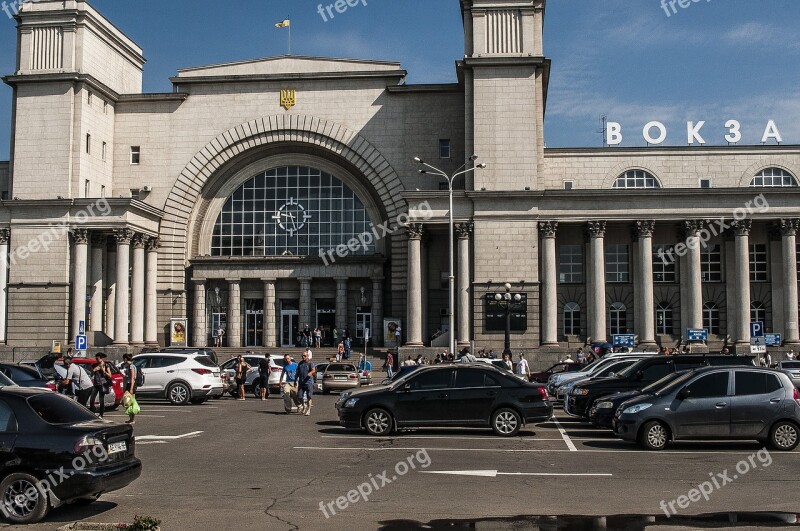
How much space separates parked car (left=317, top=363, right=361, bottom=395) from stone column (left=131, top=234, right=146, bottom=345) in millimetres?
21325

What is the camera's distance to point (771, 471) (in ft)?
51.4

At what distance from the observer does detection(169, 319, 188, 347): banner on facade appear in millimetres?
56438

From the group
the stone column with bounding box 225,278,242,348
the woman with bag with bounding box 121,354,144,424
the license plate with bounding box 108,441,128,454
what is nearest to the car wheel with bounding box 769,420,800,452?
the license plate with bounding box 108,441,128,454

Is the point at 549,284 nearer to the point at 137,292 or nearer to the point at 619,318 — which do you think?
the point at 619,318

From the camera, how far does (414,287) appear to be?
174 ft

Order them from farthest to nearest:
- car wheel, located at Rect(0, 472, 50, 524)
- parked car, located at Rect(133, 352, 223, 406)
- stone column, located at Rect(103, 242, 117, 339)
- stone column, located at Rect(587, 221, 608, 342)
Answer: stone column, located at Rect(103, 242, 117, 339) < stone column, located at Rect(587, 221, 608, 342) < parked car, located at Rect(133, 352, 223, 406) < car wheel, located at Rect(0, 472, 50, 524)

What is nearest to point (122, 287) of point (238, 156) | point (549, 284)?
point (238, 156)

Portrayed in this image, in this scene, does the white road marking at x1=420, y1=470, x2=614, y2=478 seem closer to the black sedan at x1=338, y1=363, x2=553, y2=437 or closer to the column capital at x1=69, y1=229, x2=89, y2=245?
the black sedan at x1=338, y1=363, x2=553, y2=437

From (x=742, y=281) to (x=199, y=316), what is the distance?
111 ft

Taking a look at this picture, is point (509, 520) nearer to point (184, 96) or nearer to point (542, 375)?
point (542, 375)

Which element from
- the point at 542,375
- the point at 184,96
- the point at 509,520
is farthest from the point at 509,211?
the point at 509,520

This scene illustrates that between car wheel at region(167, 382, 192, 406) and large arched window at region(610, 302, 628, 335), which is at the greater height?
large arched window at region(610, 302, 628, 335)

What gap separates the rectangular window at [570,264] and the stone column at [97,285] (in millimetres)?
28919

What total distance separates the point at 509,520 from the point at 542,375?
30.9 metres
